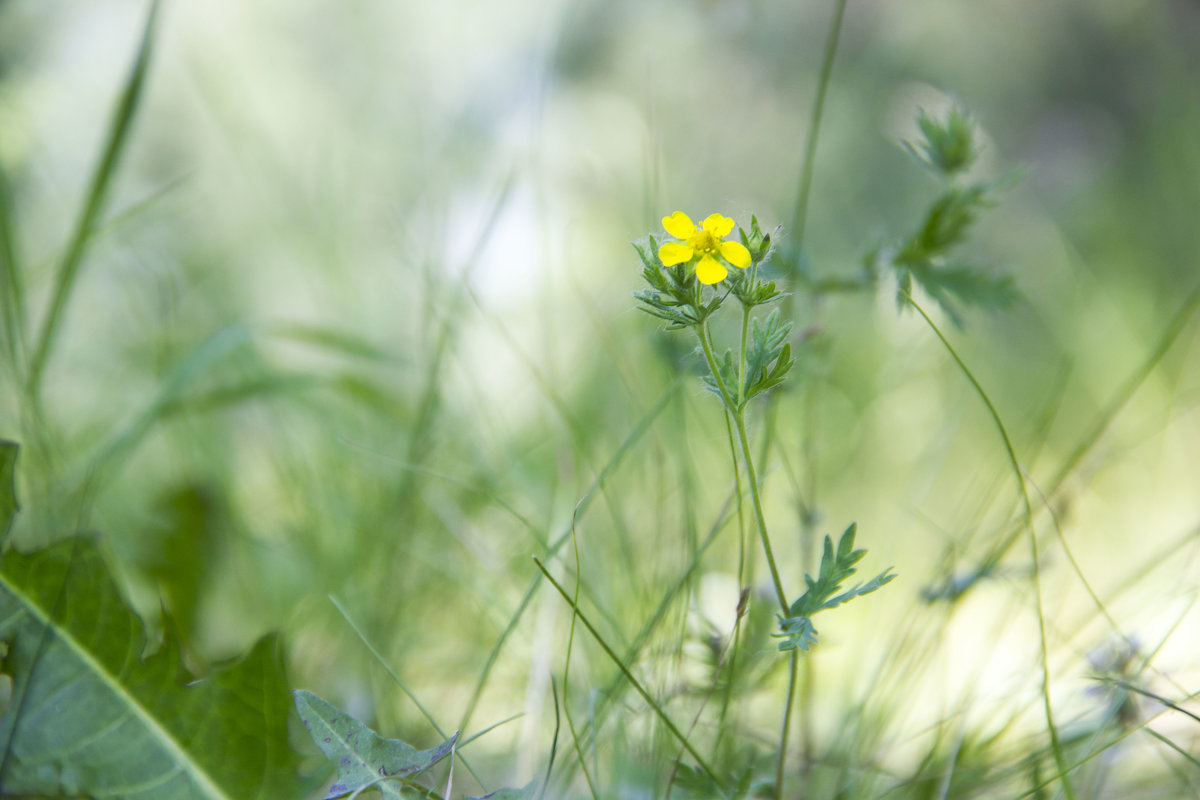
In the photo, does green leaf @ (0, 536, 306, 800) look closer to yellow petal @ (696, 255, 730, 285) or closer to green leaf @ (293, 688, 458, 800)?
green leaf @ (293, 688, 458, 800)

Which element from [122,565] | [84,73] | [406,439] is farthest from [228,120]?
[122,565]

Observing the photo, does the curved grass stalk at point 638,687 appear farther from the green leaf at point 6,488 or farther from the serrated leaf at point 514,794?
the green leaf at point 6,488

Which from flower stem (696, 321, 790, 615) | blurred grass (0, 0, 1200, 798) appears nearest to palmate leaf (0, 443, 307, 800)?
blurred grass (0, 0, 1200, 798)

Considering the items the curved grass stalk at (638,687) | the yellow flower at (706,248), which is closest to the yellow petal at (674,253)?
the yellow flower at (706,248)

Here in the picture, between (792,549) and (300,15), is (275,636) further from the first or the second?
(300,15)

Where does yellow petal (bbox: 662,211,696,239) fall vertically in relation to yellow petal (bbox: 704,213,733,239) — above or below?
below

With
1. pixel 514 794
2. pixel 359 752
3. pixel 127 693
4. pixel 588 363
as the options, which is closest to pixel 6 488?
pixel 127 693

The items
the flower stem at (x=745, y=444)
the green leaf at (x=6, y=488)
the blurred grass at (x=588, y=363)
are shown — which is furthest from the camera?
the blurred grass at (x=588, y=363)
